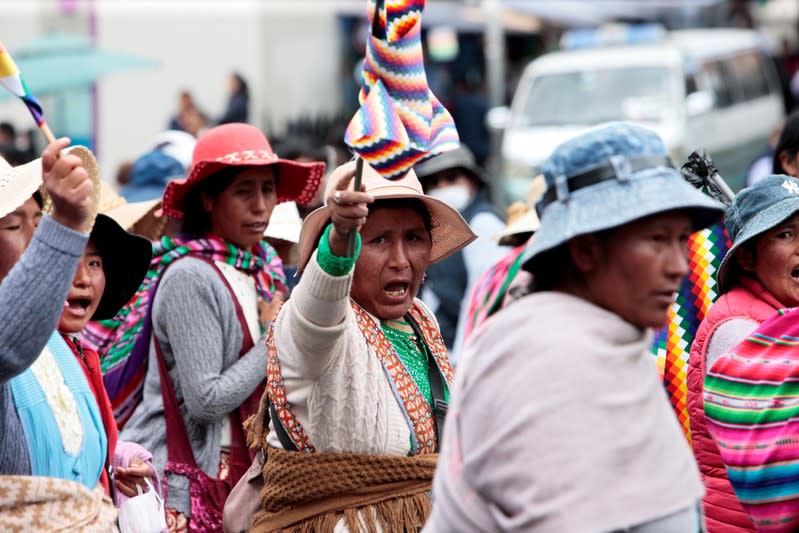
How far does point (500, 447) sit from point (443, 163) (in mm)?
5773

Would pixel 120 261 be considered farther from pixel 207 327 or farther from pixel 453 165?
pixel 453 165

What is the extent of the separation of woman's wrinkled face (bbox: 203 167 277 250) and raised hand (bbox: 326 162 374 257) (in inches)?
69.7

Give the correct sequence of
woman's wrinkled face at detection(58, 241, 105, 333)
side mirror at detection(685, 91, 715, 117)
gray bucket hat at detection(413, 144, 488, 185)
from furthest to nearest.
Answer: side mirror at detection(685, 91, 715, 117) → gray bucket hat at detection(413, 144, 488, 185) → woman's wrinkled face at detection(58, 241, 105, 333)

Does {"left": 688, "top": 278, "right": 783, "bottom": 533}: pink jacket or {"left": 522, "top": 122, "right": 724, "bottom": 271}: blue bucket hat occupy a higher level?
{"left": 522, "top": 122, "right": 724, "bottom": 271}: blue bucket hat

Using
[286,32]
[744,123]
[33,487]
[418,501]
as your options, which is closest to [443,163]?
[418,501]

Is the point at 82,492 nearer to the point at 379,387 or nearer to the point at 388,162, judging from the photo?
the point at 379,387

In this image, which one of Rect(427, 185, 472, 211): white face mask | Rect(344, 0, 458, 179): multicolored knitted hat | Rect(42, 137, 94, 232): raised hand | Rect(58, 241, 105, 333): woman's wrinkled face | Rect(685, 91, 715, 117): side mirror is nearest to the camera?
Rect(42, 137, 94, 232): raised hand

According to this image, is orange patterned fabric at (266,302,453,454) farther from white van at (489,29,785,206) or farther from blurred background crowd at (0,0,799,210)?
white van at (489,29,785,206)

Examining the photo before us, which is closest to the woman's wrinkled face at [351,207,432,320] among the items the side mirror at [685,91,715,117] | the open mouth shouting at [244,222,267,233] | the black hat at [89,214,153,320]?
the black hat at [89,214,153,320]

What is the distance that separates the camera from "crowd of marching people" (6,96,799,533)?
2549 millimetres

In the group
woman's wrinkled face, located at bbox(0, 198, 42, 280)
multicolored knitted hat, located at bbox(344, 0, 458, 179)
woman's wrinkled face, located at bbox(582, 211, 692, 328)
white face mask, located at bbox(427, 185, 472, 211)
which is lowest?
white face mask, located at bbox(427, 185, 472, 211)

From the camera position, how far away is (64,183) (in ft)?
8.83

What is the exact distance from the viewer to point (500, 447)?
8.27 ft

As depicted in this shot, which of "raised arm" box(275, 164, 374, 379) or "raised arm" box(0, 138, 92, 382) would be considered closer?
"raised arm" box(0, 138, 92, 382)
